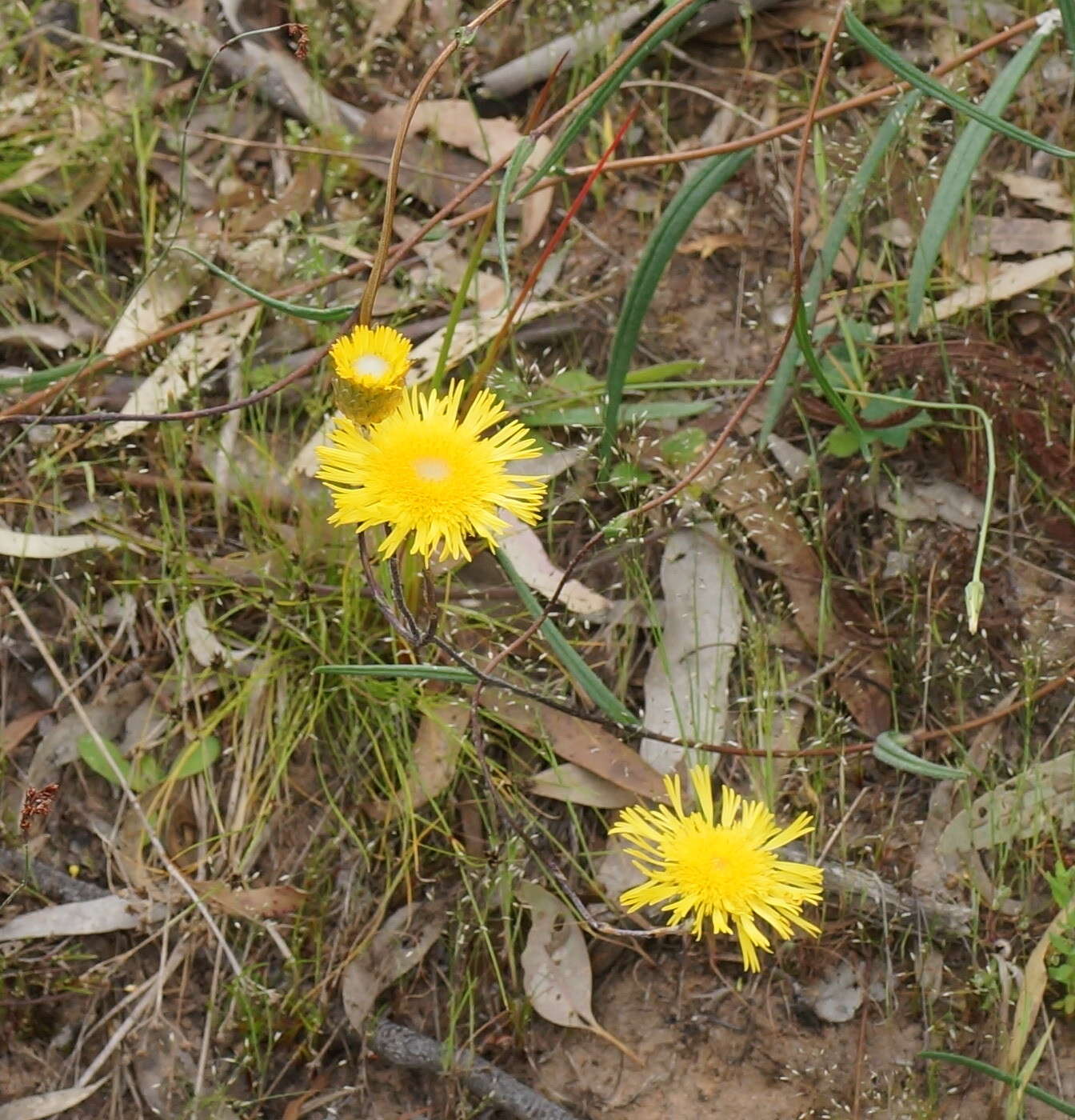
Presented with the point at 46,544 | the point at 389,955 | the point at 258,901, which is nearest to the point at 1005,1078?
the point at 389,955

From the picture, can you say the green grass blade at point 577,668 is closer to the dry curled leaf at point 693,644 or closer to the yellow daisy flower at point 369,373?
the dry curled leaf at point 693,644

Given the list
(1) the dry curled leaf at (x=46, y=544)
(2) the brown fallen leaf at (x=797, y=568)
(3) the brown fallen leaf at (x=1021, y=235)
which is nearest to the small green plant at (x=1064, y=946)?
(2) the brown fallen leaf at (x=797, y=568)

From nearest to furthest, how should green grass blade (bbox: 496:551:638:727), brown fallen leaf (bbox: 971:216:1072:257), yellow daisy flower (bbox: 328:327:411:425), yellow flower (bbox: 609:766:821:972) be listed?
yellow daisy flower (bbox: 328:327:411:425), yellow flower (bbox: 609:766:821:972), green grass blade (bbox: 496:551:638:727), brown fallen leaf (bbox: 971:216:1072:257)

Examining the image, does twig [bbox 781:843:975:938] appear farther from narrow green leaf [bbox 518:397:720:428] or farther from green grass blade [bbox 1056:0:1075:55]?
green grass blade [bbox 1056:0:1075:55]

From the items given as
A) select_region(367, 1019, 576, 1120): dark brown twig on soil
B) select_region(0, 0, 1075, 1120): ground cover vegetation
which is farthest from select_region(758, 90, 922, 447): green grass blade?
select_region(367, 1019, 576, 1120): dark brown twig on soil

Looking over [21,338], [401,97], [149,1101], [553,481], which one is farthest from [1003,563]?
[21,338]

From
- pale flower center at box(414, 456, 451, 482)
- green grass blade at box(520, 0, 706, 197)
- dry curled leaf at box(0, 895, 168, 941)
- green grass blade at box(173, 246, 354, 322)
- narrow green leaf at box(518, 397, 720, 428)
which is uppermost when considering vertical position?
green grass blade at box(520, 0, 706, 197)

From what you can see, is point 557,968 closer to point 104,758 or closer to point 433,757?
point 433,757
